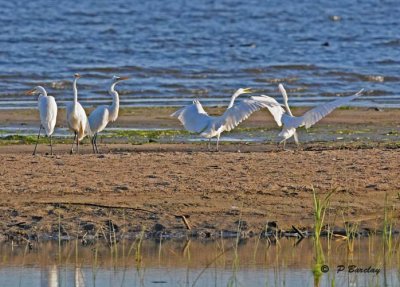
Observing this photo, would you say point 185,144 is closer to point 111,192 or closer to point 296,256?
point 111,192

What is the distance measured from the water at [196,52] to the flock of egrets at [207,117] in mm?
5475

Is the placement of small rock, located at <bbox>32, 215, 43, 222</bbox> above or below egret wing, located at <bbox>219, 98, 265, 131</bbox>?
below

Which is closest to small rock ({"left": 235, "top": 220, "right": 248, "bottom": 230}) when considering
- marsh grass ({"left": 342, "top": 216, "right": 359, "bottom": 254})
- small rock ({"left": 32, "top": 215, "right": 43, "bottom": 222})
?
marsh grass ({"left": 342, "top": 216, "right": 359, "bottom": 254})

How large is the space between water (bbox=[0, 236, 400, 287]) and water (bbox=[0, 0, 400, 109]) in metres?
11.3

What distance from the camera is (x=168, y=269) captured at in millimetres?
9008

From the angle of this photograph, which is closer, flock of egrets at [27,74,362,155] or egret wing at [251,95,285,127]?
flock of egrets at [27,74,362,155]

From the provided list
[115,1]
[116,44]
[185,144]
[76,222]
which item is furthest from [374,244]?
[115,1]

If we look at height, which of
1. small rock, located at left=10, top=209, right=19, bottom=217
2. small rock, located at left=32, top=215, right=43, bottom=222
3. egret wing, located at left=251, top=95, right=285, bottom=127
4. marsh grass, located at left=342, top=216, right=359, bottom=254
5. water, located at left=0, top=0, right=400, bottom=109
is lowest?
marsh grass, located at left=342, top=216, right=359, bottom=254

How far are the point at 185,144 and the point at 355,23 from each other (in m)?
30.8

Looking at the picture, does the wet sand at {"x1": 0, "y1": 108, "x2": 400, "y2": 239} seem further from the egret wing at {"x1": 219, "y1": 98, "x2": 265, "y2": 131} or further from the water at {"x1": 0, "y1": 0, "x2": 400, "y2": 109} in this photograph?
the water at {"x1": 0, "y1": 0, "x2": 400, "y2": 109}

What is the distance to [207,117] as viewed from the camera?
14594mm

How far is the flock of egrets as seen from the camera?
45.9ft

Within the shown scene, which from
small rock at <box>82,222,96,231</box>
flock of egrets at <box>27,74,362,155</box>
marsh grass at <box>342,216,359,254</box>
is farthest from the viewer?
flock of egrets at <box>27,74,362,155</box>
